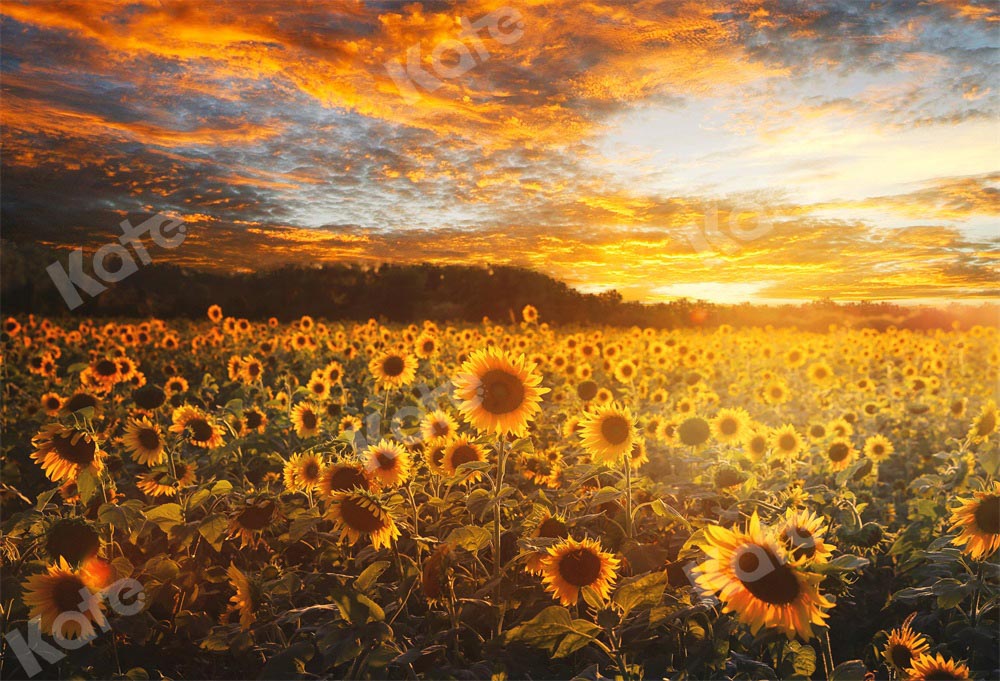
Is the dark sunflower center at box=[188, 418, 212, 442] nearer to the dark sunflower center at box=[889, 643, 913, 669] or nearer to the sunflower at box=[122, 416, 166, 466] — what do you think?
the sunflower at box=[122, 416, 166, 466]

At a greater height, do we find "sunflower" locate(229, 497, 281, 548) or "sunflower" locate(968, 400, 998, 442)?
"sunflower" locate(968, 400, 998, 442)

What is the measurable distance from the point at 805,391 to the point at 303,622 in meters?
10.7

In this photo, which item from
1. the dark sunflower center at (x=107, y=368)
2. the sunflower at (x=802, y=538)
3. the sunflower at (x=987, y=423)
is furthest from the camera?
the dark sunflower center at (x=107, y=368)

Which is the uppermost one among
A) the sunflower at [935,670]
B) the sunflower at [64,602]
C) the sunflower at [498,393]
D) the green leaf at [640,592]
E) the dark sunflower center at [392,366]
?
the sunflower at [498,393]

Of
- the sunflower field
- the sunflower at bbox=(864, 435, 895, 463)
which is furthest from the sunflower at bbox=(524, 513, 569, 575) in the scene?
the sunflower at bbox=(864, 435, 895, 463)

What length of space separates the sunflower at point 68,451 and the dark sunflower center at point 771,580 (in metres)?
3.38

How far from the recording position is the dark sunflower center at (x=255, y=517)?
3.59 meters

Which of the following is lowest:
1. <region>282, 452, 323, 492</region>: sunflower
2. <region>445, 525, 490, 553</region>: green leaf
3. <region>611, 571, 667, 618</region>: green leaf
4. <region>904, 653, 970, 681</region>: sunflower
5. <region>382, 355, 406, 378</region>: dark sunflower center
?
<region>904, 653, 970, 681</region>: sunflower

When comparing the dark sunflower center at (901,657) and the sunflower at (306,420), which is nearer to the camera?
the dark sunflower center at (901,657)

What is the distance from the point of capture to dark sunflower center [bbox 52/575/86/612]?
3.13 m

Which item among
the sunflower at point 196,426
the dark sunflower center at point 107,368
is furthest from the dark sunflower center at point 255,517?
the dark sunflower center at point 107,368

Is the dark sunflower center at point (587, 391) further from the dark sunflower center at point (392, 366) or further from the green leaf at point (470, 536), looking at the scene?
the green leaf at point (470, 536)

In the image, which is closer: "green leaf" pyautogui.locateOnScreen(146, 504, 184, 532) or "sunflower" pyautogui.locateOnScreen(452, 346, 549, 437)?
"green leaf" pyautogui.locateOnScreen(146, 504, 184, 532)

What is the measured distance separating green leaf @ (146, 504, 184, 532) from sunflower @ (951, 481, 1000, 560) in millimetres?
4005
